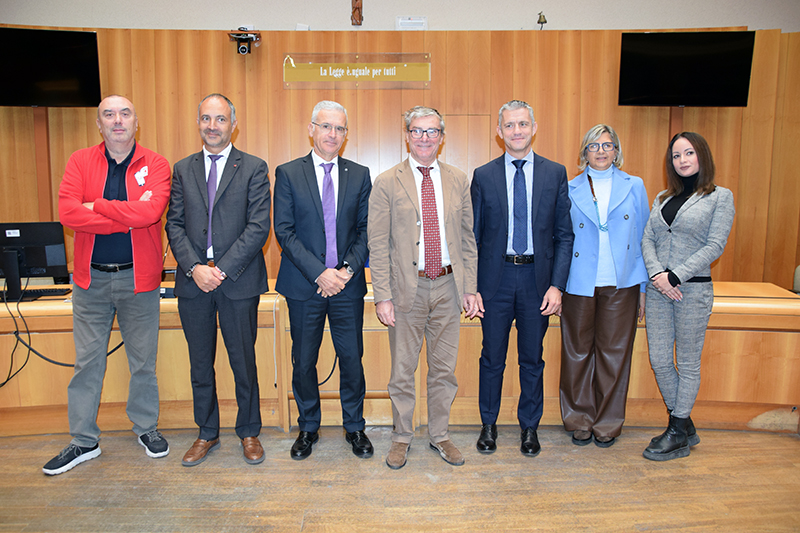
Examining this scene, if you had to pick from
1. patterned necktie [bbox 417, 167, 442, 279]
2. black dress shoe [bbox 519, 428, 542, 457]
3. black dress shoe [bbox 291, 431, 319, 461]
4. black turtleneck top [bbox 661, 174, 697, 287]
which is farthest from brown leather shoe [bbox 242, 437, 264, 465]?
black turtleneck top [bbox 661, 174, 697, 287]

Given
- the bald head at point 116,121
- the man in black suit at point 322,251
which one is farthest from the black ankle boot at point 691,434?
the bald head at point 116,121

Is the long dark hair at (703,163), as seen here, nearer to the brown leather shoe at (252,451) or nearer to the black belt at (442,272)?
the black belt at (442,272)

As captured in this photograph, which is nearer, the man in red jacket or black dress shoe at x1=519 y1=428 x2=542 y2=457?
the man in red jacket

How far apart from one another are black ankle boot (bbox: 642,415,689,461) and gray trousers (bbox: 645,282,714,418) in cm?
7

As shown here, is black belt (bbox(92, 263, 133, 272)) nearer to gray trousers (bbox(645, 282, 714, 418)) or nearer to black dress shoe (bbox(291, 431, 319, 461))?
black dress shoe (bbox(291, 431, 319, 461))

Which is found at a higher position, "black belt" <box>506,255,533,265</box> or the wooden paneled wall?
the wooden paneled wall

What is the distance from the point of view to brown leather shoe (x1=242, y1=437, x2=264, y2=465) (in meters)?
2.62

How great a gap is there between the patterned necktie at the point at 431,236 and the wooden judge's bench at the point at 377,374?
2.42 feet

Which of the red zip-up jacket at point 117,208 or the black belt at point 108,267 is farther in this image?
the black belt at point 108,267

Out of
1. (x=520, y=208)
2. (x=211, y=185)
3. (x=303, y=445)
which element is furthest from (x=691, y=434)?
(x=211, y=185)

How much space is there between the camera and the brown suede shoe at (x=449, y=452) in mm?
2619

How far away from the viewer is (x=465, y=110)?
13.8 ft

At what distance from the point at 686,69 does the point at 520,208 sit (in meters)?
2.67

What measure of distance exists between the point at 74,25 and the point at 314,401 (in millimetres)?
4418
